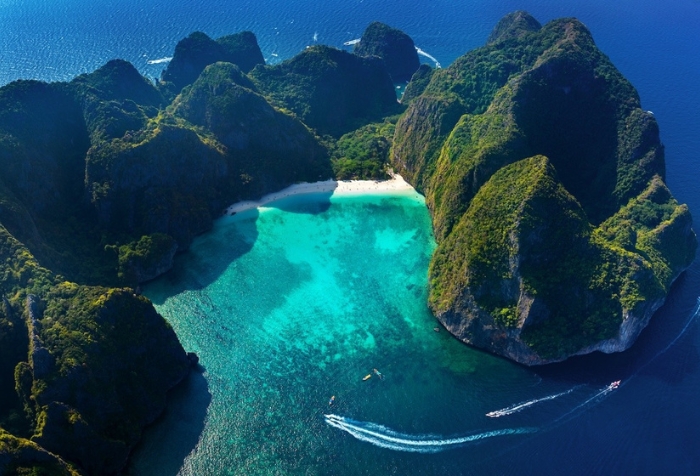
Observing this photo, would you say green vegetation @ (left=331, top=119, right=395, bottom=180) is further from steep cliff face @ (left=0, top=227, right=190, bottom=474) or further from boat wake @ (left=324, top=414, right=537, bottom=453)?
boat wake @ (left=324, top=414, right=537, bottom=453)

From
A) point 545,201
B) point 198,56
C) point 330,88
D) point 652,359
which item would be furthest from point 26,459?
point 198,56

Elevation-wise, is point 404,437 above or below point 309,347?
below

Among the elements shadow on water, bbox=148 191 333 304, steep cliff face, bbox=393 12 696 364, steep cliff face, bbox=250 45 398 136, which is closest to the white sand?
shadow on water, bbox=148 191 333 304

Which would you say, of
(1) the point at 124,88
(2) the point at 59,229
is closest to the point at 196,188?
(2) the point at 59,229

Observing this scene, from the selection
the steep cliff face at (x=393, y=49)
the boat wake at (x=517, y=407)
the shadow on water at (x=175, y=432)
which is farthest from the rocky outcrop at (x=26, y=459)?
the steep cliff face at (x=393, y=49)

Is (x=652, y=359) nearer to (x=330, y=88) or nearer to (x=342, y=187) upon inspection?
(x=342, y=187)

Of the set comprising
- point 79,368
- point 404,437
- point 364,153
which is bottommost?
point 404,437
